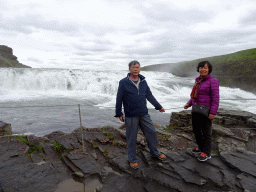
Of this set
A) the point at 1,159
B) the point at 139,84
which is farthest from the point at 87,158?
the point at 139,84

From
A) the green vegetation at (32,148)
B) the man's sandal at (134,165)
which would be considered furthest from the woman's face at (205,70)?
the green vegetation at (32,148)

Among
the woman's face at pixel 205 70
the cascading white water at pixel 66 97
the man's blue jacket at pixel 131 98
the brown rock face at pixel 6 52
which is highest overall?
the brown rock face at pixel 6 52

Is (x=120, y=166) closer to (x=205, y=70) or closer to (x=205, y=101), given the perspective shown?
(x=205, y=101)

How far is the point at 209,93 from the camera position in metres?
3.06

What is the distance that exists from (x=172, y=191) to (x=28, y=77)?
22534 millimetres

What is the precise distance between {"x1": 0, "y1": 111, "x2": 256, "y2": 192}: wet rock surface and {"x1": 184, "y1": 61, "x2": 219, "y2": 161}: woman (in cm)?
36

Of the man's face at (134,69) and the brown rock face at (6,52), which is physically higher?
the brown rock face at (6,52)

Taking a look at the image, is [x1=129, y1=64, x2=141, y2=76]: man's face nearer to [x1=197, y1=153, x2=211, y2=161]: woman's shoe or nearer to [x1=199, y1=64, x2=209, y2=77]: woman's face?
[x1=199, y1=64, x2=209, y2=77]: woman's face

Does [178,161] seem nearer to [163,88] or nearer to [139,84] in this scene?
[139,84]

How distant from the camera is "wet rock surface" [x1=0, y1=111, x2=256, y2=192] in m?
2.71

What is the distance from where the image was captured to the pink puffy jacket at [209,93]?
9.64ft

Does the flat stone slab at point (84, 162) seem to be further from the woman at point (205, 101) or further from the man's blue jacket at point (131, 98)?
the woman at point (205, 101)

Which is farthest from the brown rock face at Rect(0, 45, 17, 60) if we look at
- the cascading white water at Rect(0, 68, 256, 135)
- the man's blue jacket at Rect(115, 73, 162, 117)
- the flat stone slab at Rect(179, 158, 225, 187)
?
the flat stone slab at Rect(179, 158, 225, 187)

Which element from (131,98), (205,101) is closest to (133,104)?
(131,98)
